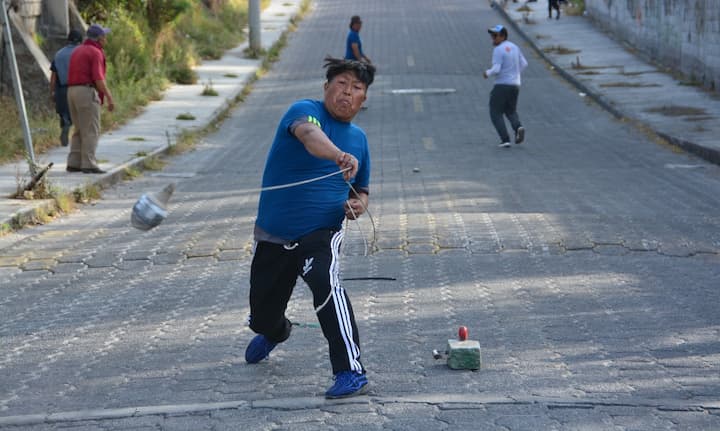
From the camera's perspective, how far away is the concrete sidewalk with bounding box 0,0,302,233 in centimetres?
1351

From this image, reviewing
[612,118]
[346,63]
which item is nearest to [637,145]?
[612,118]

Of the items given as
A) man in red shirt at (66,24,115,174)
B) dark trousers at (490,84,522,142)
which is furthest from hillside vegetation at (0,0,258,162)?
dark trousers at (490,84,522,142)

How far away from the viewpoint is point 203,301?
8617mm

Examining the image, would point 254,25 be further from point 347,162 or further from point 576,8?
point 347,162

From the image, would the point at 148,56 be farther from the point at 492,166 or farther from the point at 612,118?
the point at 492,166

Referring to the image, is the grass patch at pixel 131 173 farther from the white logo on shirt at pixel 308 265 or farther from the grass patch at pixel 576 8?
the grass patch at pixel 576 8

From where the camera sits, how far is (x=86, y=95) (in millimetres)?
15477

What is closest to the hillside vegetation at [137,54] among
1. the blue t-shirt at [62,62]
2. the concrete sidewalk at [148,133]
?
the concrete sidewalk at [148,133]

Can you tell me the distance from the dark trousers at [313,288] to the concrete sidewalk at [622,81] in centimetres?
1236

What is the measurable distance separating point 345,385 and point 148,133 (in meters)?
15.3

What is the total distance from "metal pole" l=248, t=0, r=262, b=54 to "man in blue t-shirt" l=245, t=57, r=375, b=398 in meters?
28.0

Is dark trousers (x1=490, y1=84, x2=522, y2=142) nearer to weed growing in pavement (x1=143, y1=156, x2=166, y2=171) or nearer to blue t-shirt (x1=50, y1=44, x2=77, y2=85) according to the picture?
weed growing in pavement (x1=143, y1=156, x2=166, y2=171)

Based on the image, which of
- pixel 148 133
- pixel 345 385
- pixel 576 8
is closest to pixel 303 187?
pixel 345 385

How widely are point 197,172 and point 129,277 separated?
24.1ft
